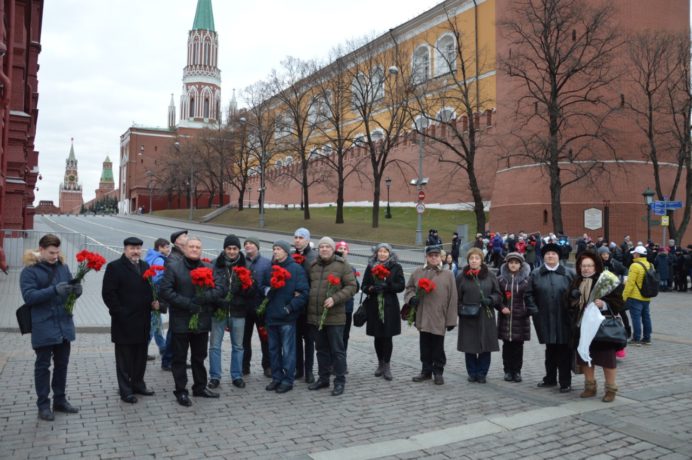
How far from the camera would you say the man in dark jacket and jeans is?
7539 millimetres

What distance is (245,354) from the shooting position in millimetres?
8352

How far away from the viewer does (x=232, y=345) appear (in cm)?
769

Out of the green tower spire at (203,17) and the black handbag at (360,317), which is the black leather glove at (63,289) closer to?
the black handbag at (360,317)

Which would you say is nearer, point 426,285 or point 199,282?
point 199,282

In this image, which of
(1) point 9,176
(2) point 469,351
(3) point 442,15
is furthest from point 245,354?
(3) point 442,15

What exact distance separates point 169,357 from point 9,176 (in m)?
17.4

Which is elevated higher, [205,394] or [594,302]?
[594,302]

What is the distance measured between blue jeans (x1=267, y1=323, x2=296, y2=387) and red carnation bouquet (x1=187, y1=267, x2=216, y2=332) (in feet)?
3.79

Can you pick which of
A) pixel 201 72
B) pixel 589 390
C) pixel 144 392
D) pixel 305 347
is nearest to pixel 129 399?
pixel 144 392

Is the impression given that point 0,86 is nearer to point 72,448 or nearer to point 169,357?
point 169,357

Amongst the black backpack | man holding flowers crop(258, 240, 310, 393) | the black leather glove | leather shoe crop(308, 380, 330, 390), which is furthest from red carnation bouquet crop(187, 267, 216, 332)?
the black backpack

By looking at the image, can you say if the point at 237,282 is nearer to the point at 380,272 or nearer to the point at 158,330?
the point at 380,272

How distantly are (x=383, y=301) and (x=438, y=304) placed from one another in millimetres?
744

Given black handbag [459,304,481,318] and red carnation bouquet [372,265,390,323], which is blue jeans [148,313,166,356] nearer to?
red carnation bouquet [372,265,390,323]
